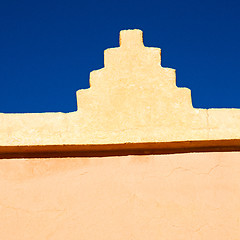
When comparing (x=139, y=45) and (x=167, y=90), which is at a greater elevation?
(x=139, y=45)

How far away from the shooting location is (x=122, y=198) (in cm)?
178

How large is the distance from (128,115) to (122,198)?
1.74 feet

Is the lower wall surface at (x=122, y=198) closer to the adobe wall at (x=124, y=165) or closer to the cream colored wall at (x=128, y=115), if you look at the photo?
the adobe wall at (x=124, y=165)

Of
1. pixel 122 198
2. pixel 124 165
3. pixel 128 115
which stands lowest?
pixel 122 198

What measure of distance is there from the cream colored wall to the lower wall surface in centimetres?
16

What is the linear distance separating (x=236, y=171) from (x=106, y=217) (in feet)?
2.97

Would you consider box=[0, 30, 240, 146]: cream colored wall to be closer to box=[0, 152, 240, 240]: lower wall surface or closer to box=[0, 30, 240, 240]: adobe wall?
box=[0, 30, 240, 240]: adobe wall

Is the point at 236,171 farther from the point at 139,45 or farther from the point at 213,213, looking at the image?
the point at 139,45

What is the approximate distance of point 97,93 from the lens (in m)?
1.93

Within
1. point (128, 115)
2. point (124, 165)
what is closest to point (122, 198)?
point (124, 165)

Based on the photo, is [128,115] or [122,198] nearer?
[122,198]

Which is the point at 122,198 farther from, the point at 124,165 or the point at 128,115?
the point at 128,115

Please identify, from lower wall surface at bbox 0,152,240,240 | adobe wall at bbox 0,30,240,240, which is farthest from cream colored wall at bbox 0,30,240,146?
lower wall surface at bbox 0,152,240,240

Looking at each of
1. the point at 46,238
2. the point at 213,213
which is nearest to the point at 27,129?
the point at 46,238
